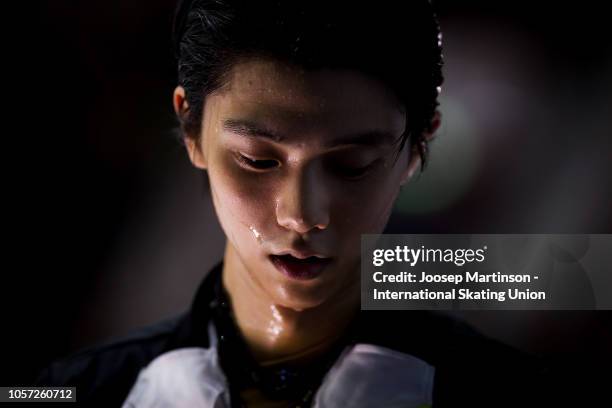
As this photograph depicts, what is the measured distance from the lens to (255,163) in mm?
725

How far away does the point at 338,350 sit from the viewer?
869 millimetres

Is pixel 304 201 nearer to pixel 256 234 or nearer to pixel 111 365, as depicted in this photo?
pixel 256 234

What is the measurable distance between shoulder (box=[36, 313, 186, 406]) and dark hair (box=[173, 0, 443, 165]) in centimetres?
49

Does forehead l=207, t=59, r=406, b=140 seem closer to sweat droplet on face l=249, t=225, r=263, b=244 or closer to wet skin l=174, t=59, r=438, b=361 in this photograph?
wet skin l=174, t=59, r=438, b=361

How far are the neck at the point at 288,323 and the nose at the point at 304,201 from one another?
0.66 feet

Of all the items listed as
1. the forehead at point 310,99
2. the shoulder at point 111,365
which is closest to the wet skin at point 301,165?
the forehead at point 310,99

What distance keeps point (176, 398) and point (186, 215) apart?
0.57 meters

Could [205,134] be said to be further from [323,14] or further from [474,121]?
[474,121]

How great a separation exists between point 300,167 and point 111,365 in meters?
0.59

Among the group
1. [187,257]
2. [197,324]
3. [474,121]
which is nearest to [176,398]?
[197,324]

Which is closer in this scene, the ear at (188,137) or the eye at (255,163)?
the eye at (255,163)

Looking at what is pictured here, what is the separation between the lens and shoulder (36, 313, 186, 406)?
3.27 ft

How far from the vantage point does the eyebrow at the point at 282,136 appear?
69 cm

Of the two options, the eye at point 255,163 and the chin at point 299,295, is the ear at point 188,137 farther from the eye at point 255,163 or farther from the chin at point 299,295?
the chin at point 299,295
